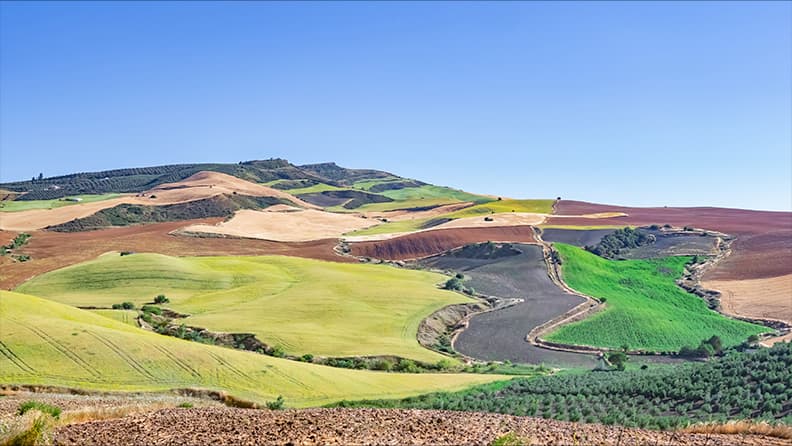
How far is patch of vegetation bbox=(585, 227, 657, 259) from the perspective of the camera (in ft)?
323

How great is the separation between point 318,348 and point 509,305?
2954cm

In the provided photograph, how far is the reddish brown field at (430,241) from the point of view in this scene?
102938 mm

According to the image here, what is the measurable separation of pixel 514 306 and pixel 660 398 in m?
42.1

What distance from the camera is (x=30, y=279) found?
232ft

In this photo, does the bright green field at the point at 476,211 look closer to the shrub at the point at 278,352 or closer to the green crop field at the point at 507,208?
the green crop field at the point at 507,208

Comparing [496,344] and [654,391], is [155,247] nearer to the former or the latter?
[496,344]

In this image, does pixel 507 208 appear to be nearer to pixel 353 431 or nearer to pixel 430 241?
pixel 430 241

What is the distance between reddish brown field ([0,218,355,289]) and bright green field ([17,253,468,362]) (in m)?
6.98

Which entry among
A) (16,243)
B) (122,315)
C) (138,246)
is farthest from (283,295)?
(16,243)

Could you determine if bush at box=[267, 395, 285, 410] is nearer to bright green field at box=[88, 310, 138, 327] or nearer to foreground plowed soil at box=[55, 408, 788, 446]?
foreground plowed soil at box=[55, 408, 788, 446]

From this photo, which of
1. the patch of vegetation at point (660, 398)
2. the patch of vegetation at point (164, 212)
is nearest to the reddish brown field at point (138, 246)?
the patch of vegetation at point (164, 212)

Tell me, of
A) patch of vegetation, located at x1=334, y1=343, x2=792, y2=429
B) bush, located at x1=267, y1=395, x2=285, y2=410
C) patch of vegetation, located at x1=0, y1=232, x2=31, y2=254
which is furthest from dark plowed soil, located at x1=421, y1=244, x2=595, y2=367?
patch of vegetation, located at x1=0, y1=232, x2=31, y2=254

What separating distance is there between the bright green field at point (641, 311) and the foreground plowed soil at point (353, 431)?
4218cm

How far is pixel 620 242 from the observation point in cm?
10250
